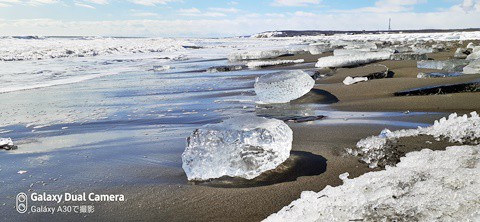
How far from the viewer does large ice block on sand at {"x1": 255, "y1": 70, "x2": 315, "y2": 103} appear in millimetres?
4609

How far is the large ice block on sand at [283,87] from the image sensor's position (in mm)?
4609

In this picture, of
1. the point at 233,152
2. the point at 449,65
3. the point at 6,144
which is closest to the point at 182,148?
the point at 233,152

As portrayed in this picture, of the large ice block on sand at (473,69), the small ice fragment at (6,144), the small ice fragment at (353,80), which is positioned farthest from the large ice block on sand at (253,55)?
the small ice fragment at (6,144)

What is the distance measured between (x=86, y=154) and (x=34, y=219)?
1.12m

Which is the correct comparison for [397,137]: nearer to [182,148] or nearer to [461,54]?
[182,148]

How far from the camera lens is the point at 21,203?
1852mm

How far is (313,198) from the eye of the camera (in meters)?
1.63

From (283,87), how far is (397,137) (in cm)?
218

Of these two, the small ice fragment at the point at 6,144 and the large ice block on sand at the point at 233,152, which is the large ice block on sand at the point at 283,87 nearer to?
the large ice block on sand at the point at 233,152

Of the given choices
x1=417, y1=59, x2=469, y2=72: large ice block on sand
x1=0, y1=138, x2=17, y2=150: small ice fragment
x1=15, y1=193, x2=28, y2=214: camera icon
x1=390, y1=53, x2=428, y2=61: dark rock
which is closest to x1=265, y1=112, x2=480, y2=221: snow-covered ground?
x1=15, y1=193, x2=28, y2=214: camera icon

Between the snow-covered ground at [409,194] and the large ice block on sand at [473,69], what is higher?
the large ice block on sand at [473,69]

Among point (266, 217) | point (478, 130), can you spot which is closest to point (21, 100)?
point (266, 217)

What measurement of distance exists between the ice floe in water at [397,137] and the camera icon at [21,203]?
1.81 m

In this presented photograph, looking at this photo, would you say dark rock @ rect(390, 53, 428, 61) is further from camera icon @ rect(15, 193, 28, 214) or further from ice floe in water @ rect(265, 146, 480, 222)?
camera icon @ rect(15, 193, 28, 214)
